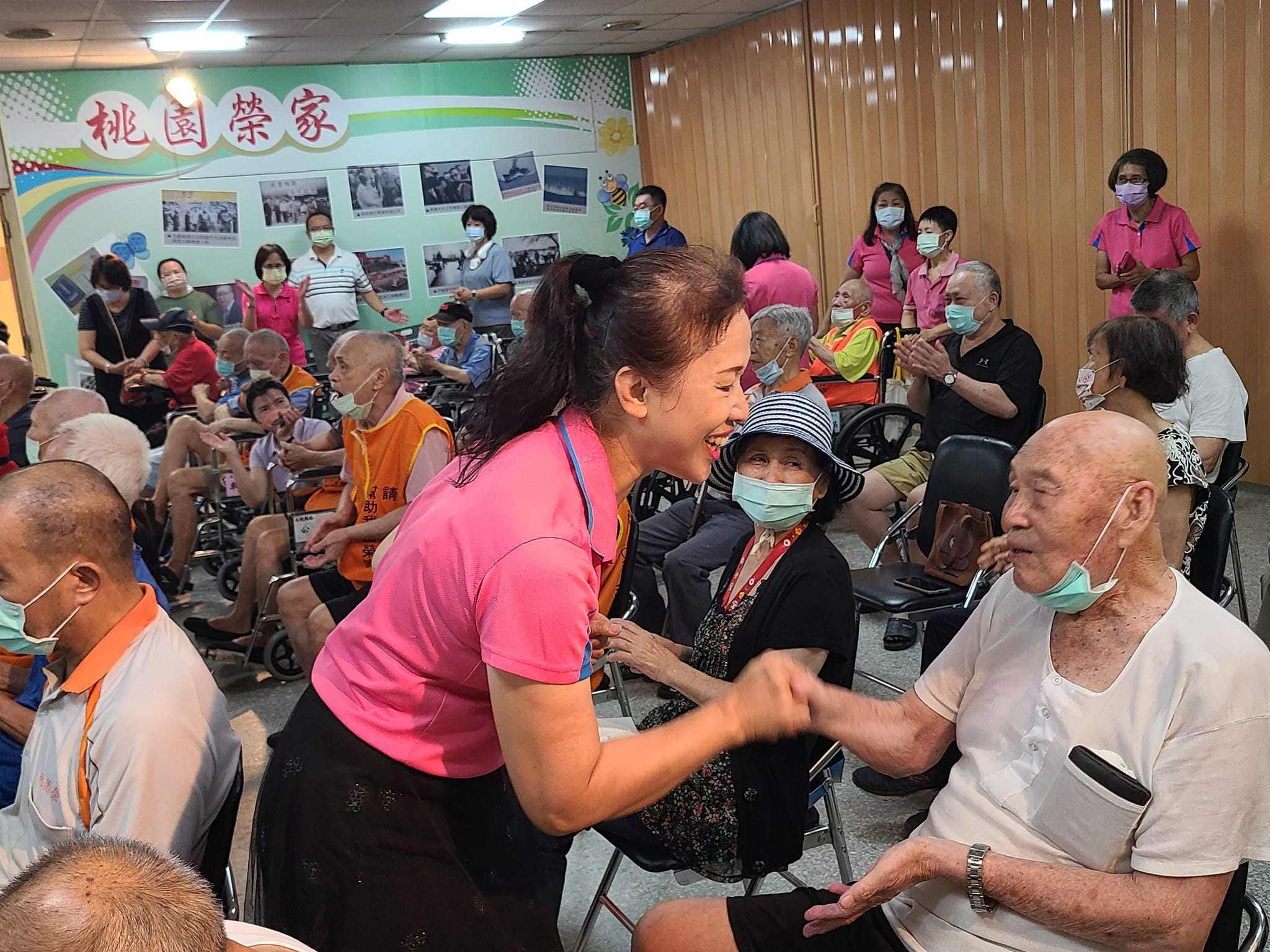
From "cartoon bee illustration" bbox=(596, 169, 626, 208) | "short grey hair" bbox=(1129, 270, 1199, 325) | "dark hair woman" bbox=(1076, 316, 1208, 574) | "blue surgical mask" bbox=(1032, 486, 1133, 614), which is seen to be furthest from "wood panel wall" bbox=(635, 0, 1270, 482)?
"blue surgical mask" bbox=(1032, 486, 1133, 614)

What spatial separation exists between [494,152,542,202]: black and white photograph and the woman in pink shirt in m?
2.25

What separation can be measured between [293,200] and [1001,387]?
7088 millimetres

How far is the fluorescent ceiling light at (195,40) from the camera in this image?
7770 mm

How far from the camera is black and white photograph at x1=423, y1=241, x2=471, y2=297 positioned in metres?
10.1

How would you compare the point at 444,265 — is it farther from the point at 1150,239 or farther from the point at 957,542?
the point at 957,542

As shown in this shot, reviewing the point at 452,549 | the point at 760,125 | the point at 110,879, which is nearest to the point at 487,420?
the point at 452,549

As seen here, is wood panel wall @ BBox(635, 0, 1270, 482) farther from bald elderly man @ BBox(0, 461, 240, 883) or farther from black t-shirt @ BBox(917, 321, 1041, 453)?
bald elderly man @ BBox(0, 461, 240, 883)

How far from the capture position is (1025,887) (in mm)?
1430

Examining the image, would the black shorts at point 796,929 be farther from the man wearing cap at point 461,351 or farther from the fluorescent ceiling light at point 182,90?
the fluorescent ceiling light at point 182,90

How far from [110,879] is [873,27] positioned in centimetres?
807

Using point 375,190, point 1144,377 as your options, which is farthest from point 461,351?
point 1144,377

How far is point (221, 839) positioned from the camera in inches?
68.6

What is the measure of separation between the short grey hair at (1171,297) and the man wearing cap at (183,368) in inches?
200

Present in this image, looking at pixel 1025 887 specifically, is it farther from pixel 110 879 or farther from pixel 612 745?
pixel 110 879
